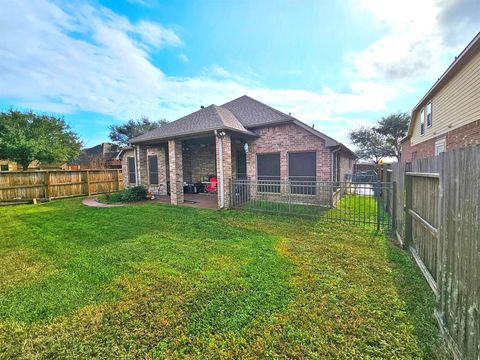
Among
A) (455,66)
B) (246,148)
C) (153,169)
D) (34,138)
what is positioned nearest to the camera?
(455,66)

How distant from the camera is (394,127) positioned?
30.8 metres

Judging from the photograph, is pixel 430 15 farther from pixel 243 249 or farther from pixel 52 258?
pixel 52 258

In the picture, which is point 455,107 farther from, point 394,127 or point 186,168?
point 394,127

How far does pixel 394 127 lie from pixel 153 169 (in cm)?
3369

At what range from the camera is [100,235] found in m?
5.69

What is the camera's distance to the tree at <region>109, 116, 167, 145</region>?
33.4m

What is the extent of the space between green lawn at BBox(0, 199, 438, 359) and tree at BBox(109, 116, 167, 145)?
31440mm

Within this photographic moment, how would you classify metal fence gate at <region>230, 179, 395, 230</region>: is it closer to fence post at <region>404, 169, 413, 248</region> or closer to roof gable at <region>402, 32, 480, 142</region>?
fence post at <region>404, 169, 413, 248</region>

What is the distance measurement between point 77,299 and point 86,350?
1.08 metres

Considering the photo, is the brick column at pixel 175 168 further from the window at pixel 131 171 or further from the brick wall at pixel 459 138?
the brick wall at pixel 459 138

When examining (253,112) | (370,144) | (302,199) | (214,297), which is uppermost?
(370,144)

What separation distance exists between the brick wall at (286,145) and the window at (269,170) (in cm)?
20

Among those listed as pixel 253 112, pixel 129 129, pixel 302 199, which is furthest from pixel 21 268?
pixel 129 129

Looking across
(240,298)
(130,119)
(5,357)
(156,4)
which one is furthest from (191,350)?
(130,119)
